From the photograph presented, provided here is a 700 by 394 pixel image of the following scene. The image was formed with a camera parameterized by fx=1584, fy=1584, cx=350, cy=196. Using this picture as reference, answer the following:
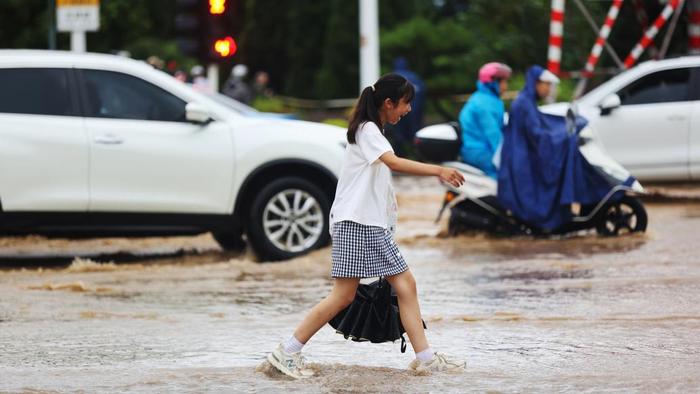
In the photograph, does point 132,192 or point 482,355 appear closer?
point 482,355

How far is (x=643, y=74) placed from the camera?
17.8 meters

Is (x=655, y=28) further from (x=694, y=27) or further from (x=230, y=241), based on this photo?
(x=230, y=241)

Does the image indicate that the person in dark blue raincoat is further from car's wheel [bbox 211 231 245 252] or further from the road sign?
the road sign

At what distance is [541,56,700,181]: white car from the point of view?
57.2ft

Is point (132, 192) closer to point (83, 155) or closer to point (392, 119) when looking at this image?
point (83, 155)

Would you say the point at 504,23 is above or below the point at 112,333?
above

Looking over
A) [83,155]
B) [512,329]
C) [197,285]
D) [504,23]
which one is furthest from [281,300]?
[504,23]

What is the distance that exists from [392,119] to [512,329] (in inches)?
76.9

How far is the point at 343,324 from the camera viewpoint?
7.67m

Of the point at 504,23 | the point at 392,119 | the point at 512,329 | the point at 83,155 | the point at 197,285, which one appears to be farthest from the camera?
the point at 504,23

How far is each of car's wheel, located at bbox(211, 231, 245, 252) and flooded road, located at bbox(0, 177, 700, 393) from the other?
145 mm

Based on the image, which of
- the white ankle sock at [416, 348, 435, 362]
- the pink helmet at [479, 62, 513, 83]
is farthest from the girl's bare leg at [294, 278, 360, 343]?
the pink helmet at [479, 62, 513, 83]

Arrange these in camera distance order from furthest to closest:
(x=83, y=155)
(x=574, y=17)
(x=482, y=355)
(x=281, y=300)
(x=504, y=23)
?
(x=504, y=23), (x=574, y=17), (x=83, y=155), (x=281, y=300), (x=482, y=355)

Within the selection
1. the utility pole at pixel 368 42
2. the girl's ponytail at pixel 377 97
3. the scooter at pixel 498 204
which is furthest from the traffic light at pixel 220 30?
the girl's ponytail at pixel 377 97
